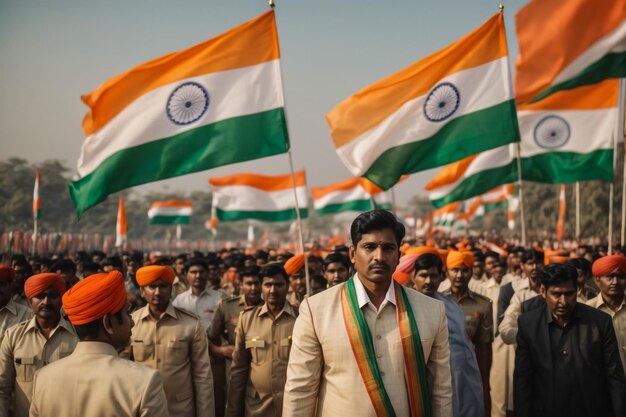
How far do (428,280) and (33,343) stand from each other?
2.97 meters

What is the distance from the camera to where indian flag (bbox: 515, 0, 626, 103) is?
8.77m

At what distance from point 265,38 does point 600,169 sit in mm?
7488

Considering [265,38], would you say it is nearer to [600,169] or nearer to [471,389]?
[471,389]

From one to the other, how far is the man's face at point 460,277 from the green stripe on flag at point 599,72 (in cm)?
298

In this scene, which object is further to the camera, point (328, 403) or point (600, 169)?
point (600, 169)

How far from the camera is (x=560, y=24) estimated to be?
347 inches

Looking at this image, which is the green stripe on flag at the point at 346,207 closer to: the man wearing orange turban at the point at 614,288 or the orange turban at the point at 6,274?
the orange turban at the point at 6,274

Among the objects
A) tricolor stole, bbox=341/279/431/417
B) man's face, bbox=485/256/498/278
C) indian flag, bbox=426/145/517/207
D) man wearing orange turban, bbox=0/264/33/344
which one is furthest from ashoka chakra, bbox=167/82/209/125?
indian flag, bbox=426/145/517/207

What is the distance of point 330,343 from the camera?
11.0 feet

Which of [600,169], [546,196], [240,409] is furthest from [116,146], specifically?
[546,196]

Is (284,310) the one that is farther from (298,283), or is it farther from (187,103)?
(187,103)

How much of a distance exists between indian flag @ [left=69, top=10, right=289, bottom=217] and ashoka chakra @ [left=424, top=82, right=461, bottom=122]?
7.18ft

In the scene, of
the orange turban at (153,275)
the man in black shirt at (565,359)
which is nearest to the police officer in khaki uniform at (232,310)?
the orange turban at (153,275)

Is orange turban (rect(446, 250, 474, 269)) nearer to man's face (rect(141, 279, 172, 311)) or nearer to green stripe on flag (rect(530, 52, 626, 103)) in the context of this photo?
man's face (rect(141, 279, 172, 311))
